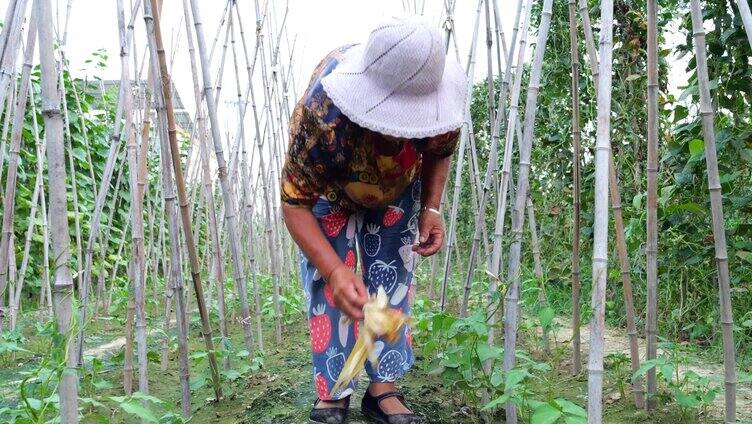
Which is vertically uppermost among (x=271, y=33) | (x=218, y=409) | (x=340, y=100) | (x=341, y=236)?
(x=271, y=33)

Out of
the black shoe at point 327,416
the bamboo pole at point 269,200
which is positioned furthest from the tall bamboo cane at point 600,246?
the bamboo pole at point 269,200

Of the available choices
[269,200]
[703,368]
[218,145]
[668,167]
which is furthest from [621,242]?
[269,200]

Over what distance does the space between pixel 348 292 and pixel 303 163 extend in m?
0.29

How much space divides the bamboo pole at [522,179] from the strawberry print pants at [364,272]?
27 centimetres

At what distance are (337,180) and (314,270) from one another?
244 mm

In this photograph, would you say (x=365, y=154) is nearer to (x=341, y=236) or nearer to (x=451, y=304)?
(x=341, y=236)

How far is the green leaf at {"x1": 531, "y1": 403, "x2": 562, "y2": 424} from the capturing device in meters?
1.17

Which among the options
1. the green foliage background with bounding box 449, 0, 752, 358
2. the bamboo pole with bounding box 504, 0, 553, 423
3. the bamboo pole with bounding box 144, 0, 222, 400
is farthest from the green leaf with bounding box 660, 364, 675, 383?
the bamboo pole with bounding box 144, 0, 222, 400

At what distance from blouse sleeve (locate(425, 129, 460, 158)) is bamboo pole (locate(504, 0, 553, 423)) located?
0.46ft

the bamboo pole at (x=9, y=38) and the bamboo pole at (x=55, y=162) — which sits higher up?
the bamboo pole at (x=9, y=38)

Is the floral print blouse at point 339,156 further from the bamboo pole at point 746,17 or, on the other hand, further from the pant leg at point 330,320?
the bamboo pole at point 746,17

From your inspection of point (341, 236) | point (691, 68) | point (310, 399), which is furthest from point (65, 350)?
point (691, 68)

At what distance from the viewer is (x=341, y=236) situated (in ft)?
5.61

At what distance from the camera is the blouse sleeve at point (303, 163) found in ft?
4.71
